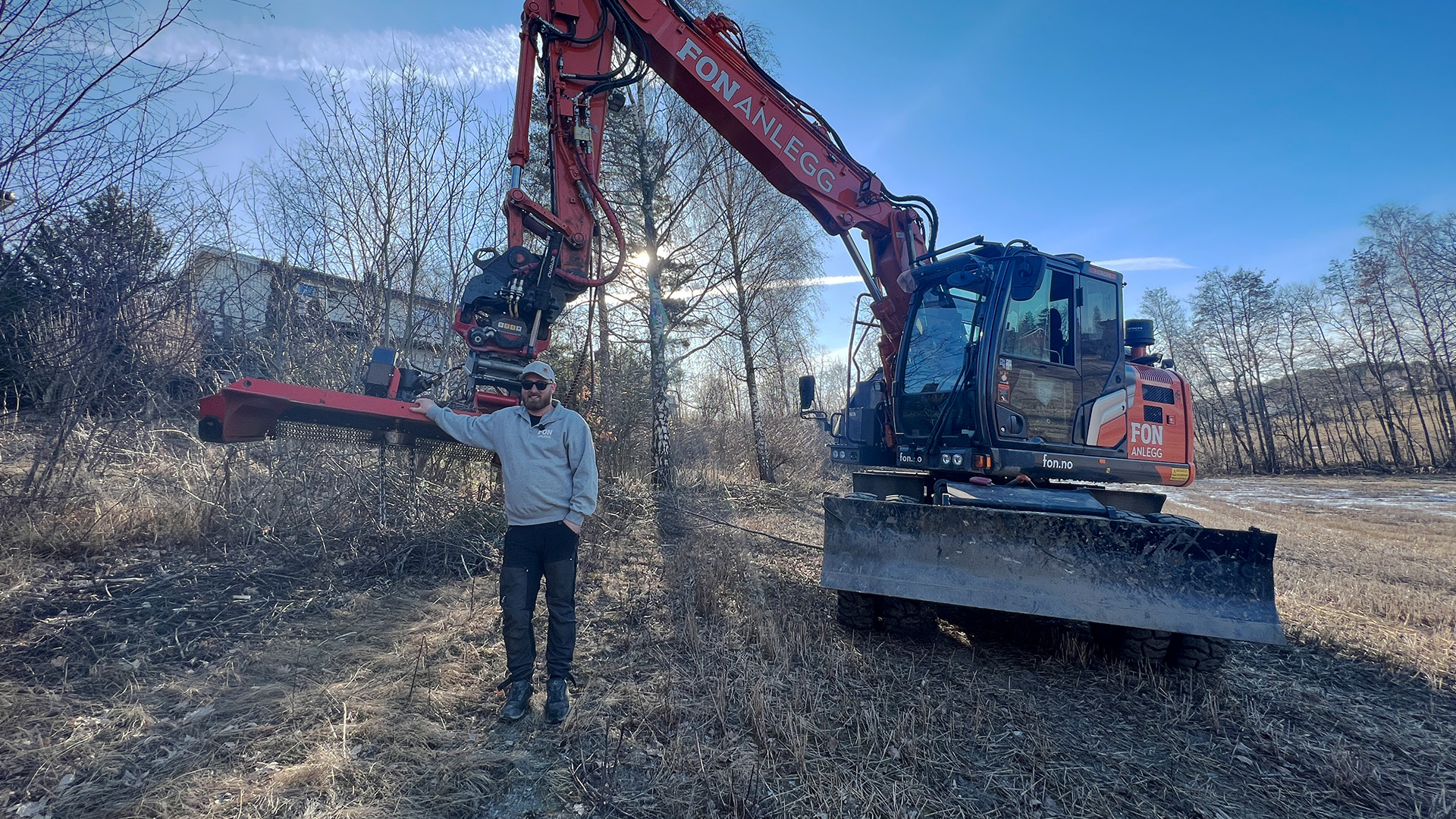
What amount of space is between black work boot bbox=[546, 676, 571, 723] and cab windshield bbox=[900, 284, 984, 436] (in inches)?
143

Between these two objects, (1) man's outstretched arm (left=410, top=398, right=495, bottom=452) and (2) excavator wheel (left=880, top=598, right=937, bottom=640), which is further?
(2) excavator wheel (left=880, top=598, right=937, bottom=640)

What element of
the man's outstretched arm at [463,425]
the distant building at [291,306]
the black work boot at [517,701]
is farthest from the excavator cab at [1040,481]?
the distant building at [291,306]

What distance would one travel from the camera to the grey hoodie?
3.16 meters

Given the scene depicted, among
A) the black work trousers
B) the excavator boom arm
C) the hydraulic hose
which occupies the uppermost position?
the excavator boom arm

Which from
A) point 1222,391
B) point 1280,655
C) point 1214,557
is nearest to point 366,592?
point 1214,557

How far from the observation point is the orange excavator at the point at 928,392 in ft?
11.4

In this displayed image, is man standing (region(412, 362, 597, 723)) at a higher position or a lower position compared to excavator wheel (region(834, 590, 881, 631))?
higher

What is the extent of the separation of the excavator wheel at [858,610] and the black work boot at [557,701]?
1.98 m

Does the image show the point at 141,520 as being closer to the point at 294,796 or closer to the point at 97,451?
the point at 97,451

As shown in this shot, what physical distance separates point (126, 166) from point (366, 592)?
323cm

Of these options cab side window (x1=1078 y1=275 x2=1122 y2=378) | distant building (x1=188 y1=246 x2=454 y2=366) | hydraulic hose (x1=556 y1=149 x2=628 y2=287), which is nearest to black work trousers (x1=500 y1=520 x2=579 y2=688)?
hydraulic hose (x1=556 y1=149 x2=628 y2=287)

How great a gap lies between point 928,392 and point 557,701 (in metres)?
3.82

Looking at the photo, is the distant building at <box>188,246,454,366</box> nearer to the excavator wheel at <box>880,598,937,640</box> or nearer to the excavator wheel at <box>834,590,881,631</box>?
the excavator wheel at <box>834,590,881,631</box>

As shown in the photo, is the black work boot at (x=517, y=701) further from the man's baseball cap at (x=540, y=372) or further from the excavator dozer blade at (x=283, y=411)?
the excavator dozer blade at (x=283, y=411)
